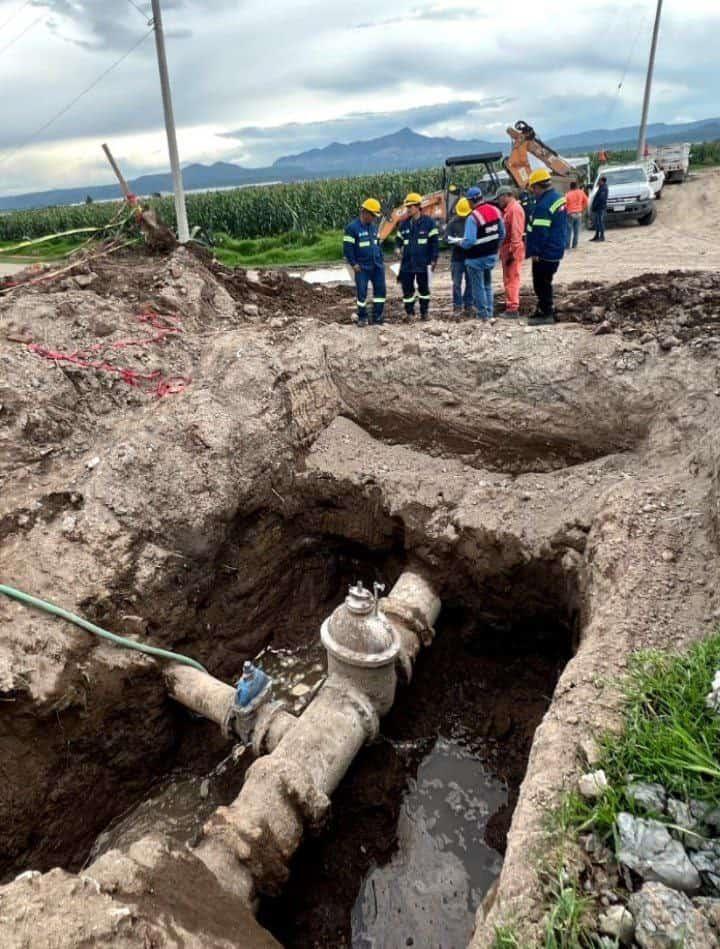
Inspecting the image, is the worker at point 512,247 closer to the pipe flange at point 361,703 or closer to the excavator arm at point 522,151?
the excavator arm at point 522,151

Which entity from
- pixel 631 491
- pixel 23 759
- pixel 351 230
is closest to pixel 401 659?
pixel 631 491

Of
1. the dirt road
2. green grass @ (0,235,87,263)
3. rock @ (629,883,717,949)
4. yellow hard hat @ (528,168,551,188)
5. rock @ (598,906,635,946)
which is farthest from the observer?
green grass @ (0,235,87,263)

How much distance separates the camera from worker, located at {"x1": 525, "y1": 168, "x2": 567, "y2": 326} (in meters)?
7.09

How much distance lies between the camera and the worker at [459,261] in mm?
8469

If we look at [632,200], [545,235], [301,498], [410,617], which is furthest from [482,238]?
[632,200]

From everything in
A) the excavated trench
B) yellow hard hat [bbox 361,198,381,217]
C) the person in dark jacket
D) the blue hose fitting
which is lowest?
the excavated trench

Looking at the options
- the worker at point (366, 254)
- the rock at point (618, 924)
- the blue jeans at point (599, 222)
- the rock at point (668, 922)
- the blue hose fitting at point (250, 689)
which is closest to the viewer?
the rock at point (668, 922)

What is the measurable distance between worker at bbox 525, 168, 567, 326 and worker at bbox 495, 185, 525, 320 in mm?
1012

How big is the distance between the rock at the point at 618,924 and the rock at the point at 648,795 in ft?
1.28

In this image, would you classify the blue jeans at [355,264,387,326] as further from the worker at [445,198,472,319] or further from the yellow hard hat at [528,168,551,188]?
the yellow hard hat at [528,168,551,188]

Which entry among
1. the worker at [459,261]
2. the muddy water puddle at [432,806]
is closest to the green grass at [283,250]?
the worker at [459,261]

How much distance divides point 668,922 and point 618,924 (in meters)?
0.20

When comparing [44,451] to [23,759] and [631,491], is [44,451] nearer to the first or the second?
[23,759]

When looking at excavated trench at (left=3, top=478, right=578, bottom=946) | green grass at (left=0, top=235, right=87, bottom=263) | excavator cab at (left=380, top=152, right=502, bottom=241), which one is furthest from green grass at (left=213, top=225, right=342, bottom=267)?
excavated trench at (left=3, top=478, right=578, bottom=946)
